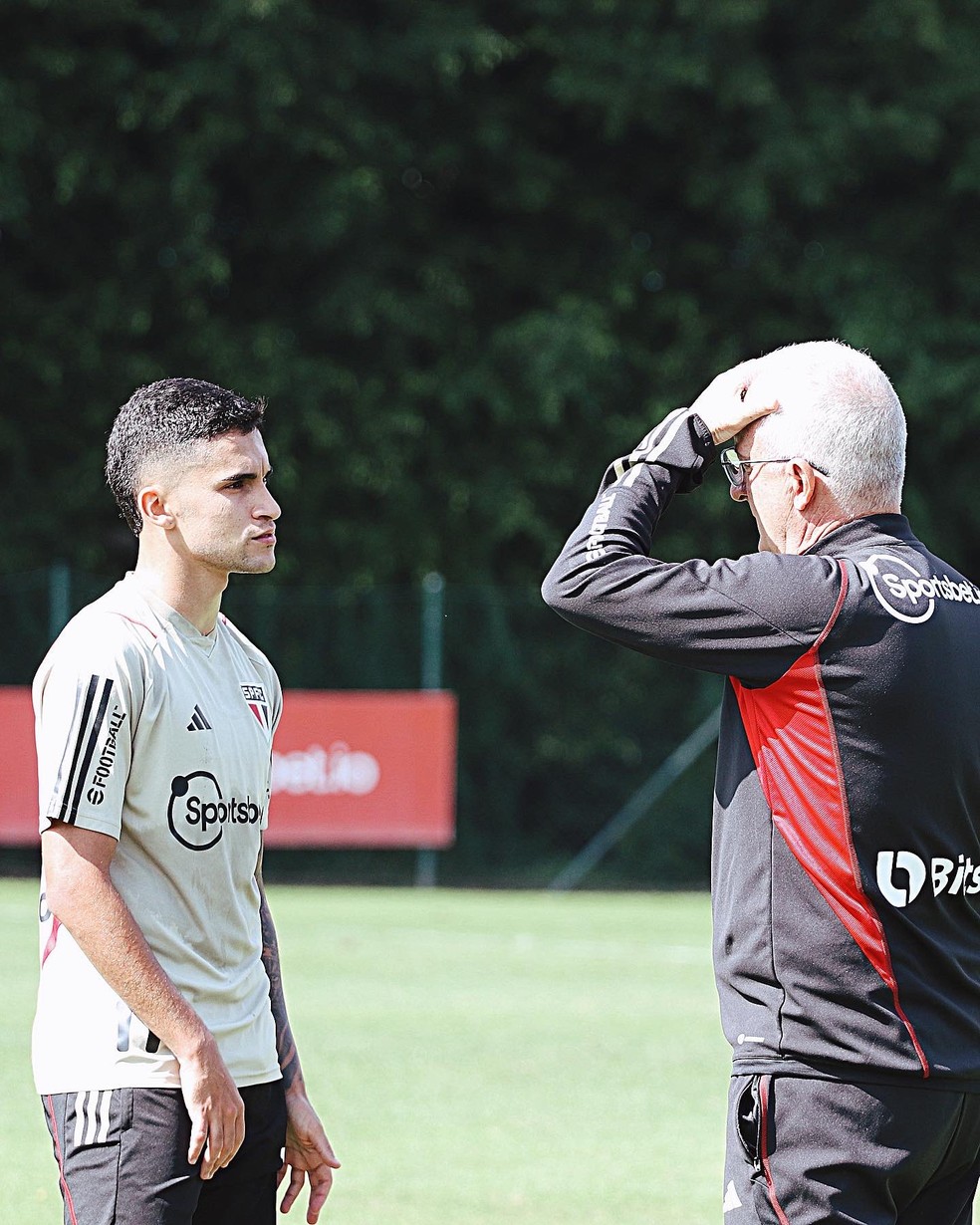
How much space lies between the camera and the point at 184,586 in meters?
3.84

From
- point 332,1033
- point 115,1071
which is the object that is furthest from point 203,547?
point 332,1033

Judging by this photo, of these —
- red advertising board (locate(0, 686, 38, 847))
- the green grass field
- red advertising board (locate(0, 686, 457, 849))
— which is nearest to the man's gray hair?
the green grass field

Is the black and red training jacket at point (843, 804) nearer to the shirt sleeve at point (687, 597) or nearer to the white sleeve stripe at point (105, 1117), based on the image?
→ the shirt sleeve at point (687, 597)

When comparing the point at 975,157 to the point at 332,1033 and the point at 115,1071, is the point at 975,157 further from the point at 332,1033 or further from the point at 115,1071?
the point at 115,1071

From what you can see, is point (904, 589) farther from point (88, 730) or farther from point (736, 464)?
point (88, 730)

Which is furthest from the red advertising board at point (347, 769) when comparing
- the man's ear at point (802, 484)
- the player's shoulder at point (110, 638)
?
the man's ear at point (802, 484)

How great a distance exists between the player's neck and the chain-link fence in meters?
15.8

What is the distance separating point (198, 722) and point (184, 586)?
31cm

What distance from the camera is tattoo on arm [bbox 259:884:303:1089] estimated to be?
3881mm

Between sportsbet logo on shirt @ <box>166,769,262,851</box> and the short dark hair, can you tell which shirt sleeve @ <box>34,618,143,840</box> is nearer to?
sportsbet logo on shirt @ <box>166,769,262,851</box>

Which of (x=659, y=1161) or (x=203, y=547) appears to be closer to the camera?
(x=203, y=547)

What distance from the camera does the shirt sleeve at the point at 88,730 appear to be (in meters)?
3.45

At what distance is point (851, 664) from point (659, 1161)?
453 centimetres

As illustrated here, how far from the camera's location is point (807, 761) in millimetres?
3195
